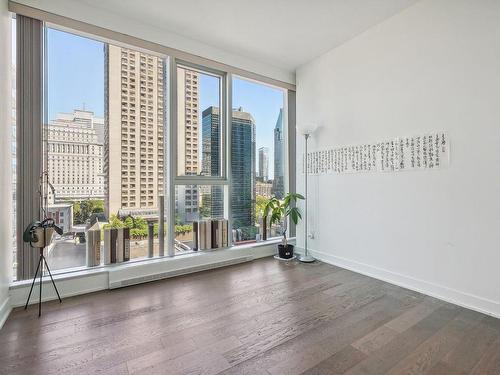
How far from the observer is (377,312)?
2141 millimetres

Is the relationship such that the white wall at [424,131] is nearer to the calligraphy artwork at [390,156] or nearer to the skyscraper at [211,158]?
the calligraphy artwork at [390,156]

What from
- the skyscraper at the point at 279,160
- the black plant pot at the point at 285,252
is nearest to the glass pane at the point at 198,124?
the skyscraper at the point at 279,160

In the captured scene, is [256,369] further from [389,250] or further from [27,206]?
[27,206]

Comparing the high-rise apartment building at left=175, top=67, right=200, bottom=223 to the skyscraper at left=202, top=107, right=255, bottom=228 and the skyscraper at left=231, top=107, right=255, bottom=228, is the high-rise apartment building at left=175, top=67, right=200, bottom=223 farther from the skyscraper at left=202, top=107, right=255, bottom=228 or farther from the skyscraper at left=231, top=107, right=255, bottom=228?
the skyscraper at left=231, top=107, right=255, bottom=228

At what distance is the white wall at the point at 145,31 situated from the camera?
2.47m

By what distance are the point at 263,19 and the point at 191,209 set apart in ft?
7.72

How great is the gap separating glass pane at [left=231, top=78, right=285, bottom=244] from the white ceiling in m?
0.70

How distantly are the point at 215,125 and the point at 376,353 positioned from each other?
9.80 ft

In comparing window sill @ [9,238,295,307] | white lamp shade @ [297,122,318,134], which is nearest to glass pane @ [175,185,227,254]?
window sill @ [9,238,295,307]

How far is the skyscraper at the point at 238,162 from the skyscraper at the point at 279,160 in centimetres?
41

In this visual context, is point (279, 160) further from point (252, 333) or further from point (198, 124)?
point (252, 333)

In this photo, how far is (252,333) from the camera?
184 centimetres

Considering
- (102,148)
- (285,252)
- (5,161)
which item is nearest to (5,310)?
(5,161)

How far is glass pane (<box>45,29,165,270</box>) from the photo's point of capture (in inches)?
101
